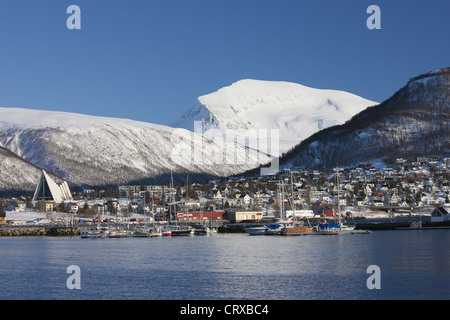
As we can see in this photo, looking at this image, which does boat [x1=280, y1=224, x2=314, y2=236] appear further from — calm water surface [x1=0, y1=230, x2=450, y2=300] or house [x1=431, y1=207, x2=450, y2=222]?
calm water surface [x1=0, y1=230, x2=450, y2=300]

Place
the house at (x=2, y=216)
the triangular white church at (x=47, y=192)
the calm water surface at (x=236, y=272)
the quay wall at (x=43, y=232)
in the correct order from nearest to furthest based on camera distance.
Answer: the calm water surface at (x=236, y=272)
the quay wall at (x=43, y=232)
the house at (x=2, y=216)
the triangular white church at (x=47, y=192)

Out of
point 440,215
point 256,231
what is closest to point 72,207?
point 256,231

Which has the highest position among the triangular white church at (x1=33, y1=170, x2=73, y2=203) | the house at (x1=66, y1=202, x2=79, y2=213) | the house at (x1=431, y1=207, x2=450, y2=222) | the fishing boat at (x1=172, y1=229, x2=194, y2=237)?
the triangular white church at (x1=33, y1=170, x2=73, y2=203)

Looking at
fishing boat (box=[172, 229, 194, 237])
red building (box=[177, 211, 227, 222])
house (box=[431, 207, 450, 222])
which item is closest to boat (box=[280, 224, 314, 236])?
fishing boat (box=[172, 229, 194, 237])

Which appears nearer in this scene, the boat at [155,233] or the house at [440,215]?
the boat at [155,233]

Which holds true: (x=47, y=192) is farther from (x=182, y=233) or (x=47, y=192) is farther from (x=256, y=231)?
(x=256, y=231)

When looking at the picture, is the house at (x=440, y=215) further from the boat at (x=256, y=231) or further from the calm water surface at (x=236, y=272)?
the calm water surface at (x=236, y=272)

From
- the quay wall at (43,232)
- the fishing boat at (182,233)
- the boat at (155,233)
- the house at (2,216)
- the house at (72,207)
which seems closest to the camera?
the boat at (155,233)

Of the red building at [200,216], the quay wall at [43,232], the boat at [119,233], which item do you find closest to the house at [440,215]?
the red building at [200,216]
